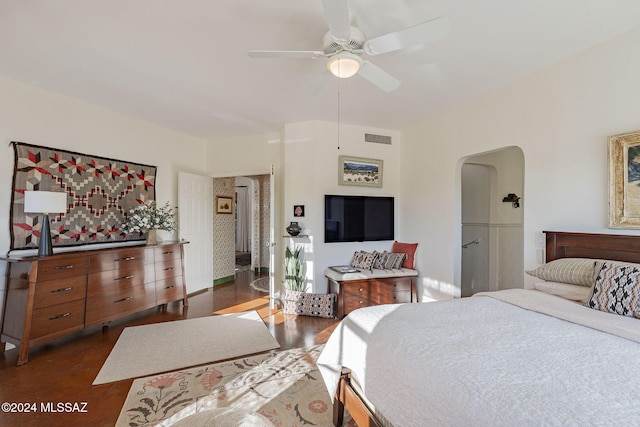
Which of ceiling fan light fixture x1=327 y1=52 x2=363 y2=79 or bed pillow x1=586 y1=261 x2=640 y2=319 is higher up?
ceiling fan light fixture x1=327 y1=52 x2=363 y2=79

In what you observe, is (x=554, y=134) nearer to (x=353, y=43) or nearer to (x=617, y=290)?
(x=617, y=290)

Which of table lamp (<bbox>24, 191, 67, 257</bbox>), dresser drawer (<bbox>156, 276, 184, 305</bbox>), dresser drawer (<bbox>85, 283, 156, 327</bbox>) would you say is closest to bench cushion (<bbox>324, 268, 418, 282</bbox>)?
dresser drawer (<bbox>156, 276, 184, 305</bbox>)

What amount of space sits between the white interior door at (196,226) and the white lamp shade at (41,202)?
6.03ft

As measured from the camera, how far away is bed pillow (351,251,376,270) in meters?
4.15

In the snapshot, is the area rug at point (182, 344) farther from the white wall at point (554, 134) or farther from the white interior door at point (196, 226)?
the white wall at point (554, 134)

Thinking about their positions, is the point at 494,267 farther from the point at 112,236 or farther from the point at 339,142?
the point at 112,236

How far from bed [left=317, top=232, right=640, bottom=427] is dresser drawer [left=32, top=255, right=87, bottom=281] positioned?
108 inches

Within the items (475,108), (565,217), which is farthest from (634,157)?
(475,108)

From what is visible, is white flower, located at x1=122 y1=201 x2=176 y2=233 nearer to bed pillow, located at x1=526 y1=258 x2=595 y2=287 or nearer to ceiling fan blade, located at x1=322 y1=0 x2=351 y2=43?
ceiling fan blade, located at x1=322 y1=0 x2=351 y2=43

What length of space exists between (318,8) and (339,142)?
248cm

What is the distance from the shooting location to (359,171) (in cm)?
446

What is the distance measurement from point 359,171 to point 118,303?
354 cm

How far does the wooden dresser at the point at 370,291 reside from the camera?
3.81m

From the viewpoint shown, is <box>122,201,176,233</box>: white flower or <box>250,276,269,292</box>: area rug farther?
<box>250,276,269,292</box>: area rug
